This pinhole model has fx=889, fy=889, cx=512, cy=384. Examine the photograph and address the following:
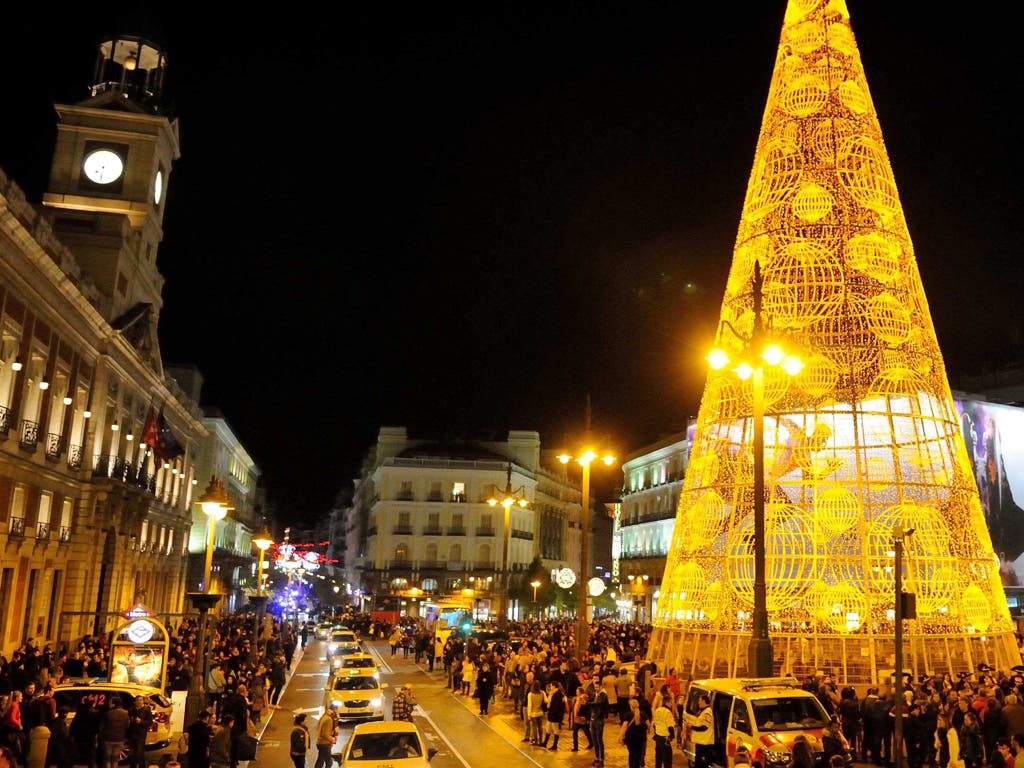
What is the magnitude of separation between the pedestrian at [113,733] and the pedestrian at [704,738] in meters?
9.47

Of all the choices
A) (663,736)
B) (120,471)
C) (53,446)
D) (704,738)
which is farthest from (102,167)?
(704,738)

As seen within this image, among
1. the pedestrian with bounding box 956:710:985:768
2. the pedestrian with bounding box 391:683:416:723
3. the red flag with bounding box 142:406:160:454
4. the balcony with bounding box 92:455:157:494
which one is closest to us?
the pedestrian with bounding box 956:710:985:768

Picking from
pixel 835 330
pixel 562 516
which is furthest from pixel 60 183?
pixel 562 516

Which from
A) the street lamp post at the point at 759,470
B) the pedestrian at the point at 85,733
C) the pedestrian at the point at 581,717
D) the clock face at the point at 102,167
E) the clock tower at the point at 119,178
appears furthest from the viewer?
the clock face at the point at 102,167

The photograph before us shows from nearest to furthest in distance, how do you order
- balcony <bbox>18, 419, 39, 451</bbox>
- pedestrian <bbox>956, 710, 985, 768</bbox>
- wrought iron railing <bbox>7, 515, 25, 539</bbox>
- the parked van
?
the parked van < pedestrian <bbox>956, 710, 985, 768</bbox> < wrought iron railing <bbox>7, 515, 25, 539</bbox> < balcony <bbox>18, 419, 39, 451</bbox>

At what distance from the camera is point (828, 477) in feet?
71.3

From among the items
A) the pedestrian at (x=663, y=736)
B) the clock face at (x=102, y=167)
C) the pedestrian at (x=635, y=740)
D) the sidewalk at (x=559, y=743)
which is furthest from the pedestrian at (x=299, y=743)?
the clock face at (x=102, y=167)

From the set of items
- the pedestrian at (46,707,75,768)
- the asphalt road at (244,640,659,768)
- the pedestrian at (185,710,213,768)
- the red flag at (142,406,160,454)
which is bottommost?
the asphalt road at (244,640,659,768)

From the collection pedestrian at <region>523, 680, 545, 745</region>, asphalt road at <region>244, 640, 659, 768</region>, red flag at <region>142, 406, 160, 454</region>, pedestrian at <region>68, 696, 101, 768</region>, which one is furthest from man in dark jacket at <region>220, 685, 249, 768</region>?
red flag at <region>142, 406, 160, 454</region>

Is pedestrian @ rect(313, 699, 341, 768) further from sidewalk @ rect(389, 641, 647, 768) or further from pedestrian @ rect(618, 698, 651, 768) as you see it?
pedestrian @ rect(618, 698, 651, 768)

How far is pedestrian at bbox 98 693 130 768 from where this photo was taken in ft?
48.2

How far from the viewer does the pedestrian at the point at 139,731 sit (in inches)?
595

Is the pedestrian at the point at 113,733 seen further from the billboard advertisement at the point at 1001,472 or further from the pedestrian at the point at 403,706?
the billboard advertisement at the point at 1001,472

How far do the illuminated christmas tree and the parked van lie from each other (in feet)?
20.8
